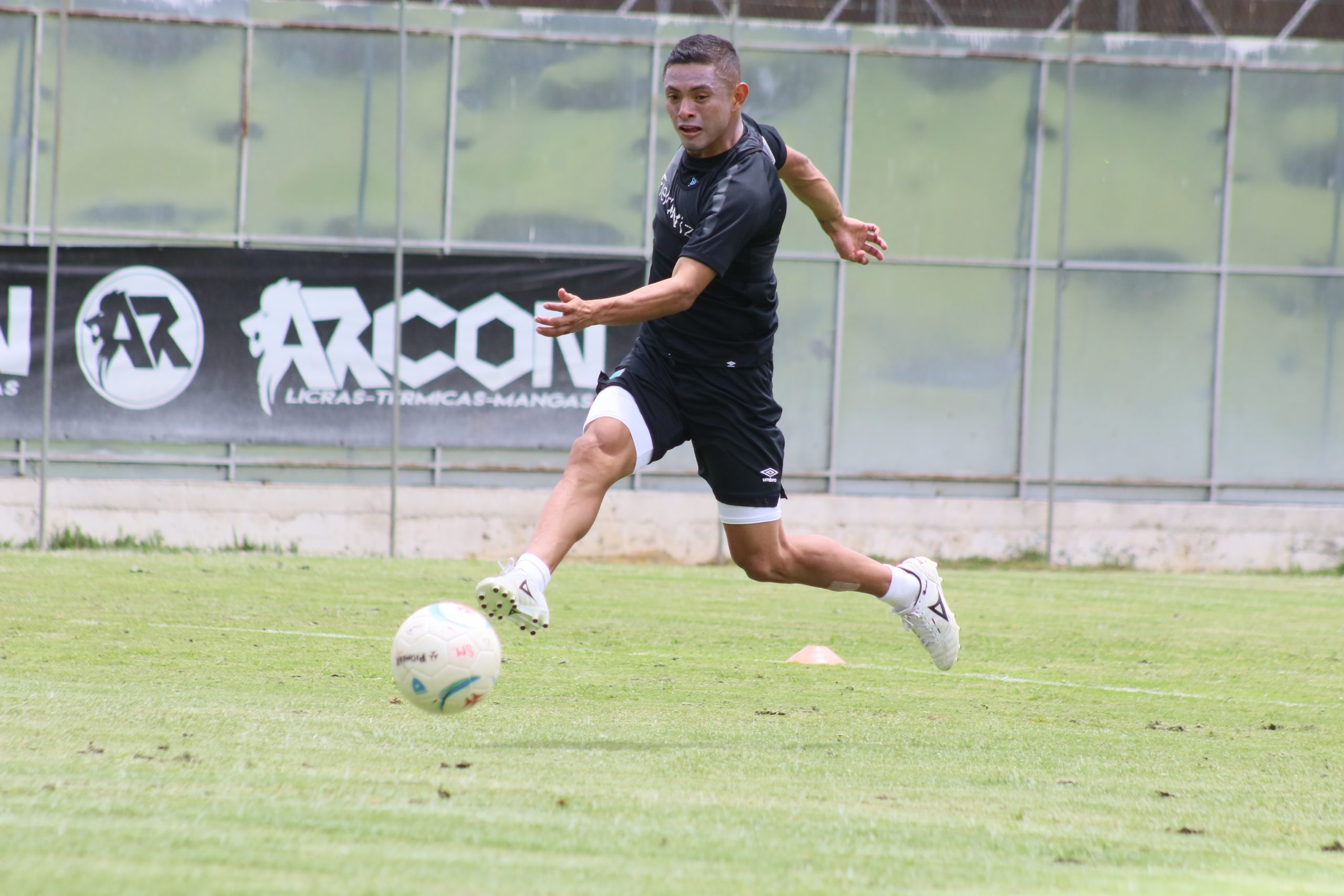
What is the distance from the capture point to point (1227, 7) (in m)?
19.6

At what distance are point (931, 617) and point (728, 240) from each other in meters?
2.04

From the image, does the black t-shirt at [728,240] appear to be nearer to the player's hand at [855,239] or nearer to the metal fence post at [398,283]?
the player's hand at [855,239]

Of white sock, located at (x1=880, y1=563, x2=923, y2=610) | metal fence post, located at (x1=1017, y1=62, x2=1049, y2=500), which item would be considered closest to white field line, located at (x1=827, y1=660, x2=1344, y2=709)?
white sock, located at (x1=880, y1=563, x2=923, y2=610)

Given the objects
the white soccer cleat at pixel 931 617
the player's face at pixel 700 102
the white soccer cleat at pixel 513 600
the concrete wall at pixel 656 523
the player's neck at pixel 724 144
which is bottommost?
the concrete wall at pixel 656 523

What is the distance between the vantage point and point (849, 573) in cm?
650

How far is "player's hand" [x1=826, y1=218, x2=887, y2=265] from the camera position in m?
6.92

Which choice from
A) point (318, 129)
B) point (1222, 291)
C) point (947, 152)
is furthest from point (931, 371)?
point (318, 129)

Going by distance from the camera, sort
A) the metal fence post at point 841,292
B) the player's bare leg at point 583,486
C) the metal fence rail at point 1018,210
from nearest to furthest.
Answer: the player's bare leg at point 583,486 < the metal fence rail at point 1018,210 < the metal fence post at point 841,292

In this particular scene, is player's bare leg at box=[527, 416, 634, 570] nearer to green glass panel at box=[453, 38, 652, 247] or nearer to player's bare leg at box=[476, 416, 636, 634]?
player's bare leg at box=[476, 416, 636, 634]

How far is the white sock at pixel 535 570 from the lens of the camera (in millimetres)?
5156

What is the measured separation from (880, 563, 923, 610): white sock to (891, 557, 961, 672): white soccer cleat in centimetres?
1

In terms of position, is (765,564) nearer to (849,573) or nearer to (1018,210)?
(849,573)

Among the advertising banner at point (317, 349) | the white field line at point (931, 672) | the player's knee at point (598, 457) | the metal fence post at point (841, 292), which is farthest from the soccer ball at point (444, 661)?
the metal fence post at point (841, 292)

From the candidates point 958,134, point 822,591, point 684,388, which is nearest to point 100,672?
point 684,388
